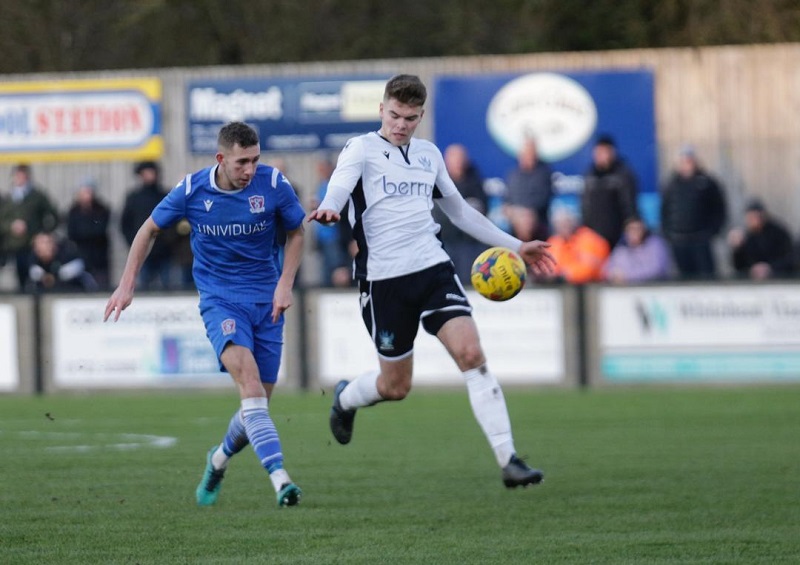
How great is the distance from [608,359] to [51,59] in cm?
1637

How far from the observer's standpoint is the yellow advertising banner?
24.4 m

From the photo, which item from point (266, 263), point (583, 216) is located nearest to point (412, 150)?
point (266, 263)

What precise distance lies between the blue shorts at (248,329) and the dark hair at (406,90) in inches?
50.6

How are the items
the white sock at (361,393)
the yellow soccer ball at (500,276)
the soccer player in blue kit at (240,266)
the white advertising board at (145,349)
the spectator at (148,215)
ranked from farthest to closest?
the spectator at (148,215), the white advertising board at (145,349), the white sock at (361,393), the yellow soccer ball at (500,276), the soccer player in blue kit at (240,266)

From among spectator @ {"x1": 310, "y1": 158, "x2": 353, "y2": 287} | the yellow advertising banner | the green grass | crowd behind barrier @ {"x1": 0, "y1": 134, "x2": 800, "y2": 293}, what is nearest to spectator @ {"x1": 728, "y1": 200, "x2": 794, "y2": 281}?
crowd behind barrier @ {"x1": 0, "y1": 134, "x2": 800, "y2": 293}

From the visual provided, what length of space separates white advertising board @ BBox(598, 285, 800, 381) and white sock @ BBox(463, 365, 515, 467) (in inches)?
342

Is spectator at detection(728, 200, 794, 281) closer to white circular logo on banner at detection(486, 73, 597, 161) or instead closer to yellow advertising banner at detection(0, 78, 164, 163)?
white circular logo on banner at detection(486, 73, 597, 161)

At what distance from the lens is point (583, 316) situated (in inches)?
689

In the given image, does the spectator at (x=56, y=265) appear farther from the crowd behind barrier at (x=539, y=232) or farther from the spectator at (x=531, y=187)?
the spectator at (x=531, y=187)

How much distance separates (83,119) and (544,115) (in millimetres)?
6867

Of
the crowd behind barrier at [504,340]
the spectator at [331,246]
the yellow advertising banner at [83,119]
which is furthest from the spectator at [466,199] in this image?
the yellow advertising banner at [83,119]

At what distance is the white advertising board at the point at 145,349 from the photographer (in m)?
18.0

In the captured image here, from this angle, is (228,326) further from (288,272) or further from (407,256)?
(407,256)

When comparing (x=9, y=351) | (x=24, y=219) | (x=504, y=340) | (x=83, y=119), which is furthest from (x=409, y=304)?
(x=83, y=119)
